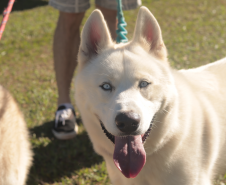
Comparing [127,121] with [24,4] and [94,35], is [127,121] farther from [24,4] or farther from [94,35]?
[24,4]

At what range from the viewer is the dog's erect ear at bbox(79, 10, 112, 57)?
1.94 meters

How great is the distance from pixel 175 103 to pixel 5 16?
1.53 metres

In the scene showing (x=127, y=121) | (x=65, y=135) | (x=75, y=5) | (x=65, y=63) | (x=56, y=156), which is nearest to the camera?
(x=127, y=121)

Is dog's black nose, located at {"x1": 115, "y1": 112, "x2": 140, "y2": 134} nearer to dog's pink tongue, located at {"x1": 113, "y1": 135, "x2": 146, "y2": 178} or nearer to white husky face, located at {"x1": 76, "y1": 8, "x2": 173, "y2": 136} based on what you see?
white husky face, located at {"x1": 76, "y1": 8, "x2": 173, "y2": 136}

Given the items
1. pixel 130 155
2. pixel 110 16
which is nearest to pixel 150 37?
pixel 130 155

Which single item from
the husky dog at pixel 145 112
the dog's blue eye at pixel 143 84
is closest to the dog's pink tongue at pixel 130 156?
the husky dog at pixel 145 112

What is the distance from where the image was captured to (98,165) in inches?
119

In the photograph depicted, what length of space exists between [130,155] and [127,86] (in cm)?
49

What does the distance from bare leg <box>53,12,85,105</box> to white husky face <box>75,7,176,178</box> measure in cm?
141

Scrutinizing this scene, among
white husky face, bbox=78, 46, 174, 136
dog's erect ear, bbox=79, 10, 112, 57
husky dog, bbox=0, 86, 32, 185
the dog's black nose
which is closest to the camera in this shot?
the dog's black nose

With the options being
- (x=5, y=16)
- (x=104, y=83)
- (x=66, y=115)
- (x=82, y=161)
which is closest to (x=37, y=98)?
(x=66, y=115)

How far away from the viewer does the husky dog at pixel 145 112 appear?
178cm

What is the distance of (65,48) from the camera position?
348 centimetres

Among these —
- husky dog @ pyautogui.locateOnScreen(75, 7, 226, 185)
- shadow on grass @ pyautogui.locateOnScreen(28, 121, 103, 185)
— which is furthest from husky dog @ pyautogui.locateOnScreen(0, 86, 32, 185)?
shadow on grass @ pyautogui.locateOnScreen(28, 121, 103, 185)
